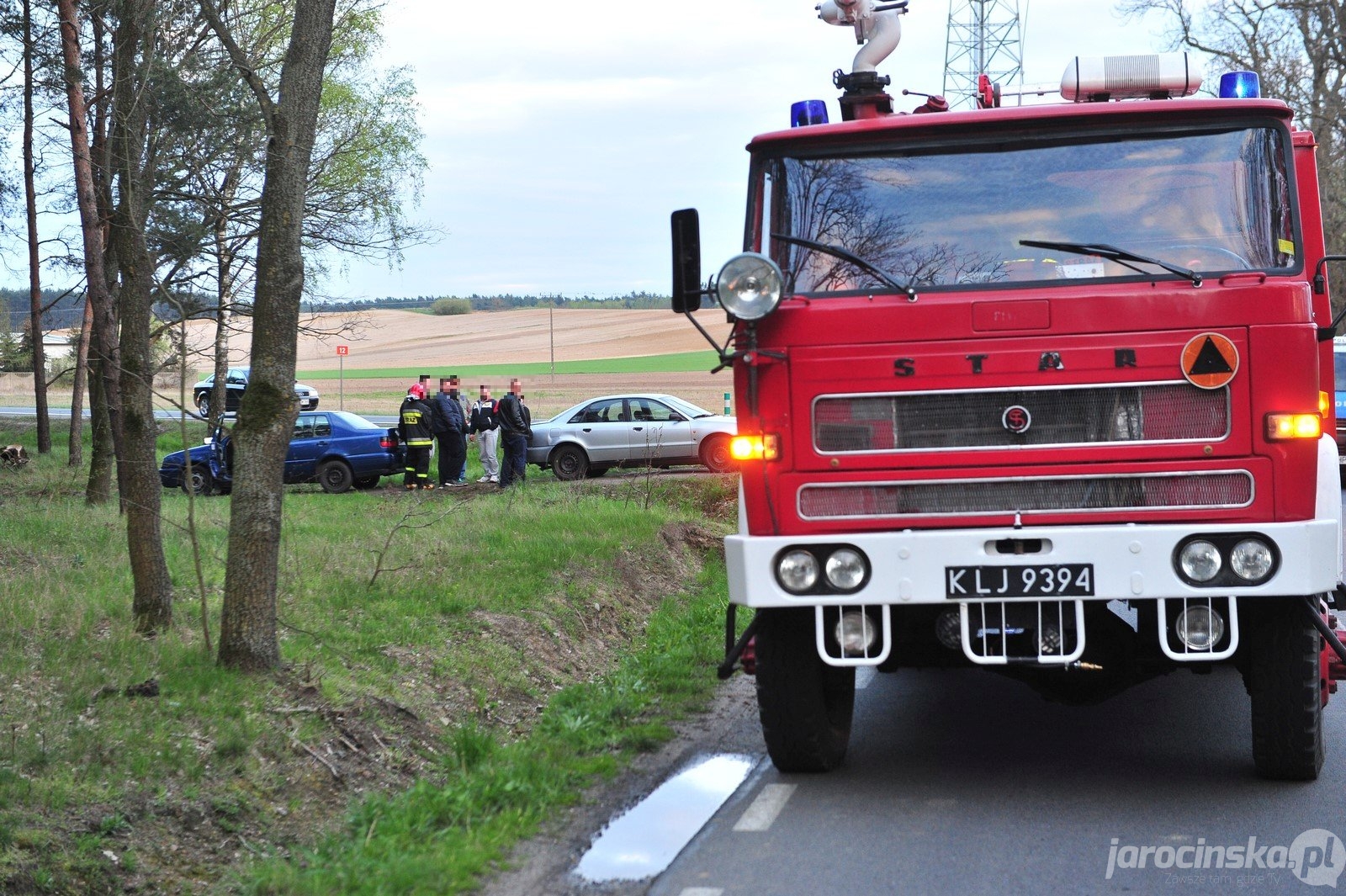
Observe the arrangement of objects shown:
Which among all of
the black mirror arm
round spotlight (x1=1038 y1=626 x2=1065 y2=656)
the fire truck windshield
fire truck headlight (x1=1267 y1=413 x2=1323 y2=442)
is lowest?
round spotlight (x1=1038 y1=626 x2=1065 y2=656)

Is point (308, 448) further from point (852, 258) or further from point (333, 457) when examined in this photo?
point (852, 258)

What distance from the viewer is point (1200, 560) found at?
5520mm

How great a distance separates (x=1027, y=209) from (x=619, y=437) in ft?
60.7

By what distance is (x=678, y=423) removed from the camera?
24031mm

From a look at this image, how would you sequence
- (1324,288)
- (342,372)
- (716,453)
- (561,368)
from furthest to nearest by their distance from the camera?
(561,368)
(342,372)
(716,453)
(1324,288)

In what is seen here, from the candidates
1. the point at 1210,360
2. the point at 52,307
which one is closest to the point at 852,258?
the point at 1210,360

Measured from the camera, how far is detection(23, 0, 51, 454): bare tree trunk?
44.9ft

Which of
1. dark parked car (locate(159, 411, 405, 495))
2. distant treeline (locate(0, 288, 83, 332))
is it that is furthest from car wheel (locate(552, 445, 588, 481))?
distant treeline (locate(0, 288, 83, 332))

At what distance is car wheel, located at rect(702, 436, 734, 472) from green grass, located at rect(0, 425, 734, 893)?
1028 centimetres

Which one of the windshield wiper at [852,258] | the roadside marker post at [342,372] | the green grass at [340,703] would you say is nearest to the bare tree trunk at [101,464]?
the green grass at [340,703]

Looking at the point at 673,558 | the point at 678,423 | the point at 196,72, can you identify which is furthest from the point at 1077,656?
the point at 678,423

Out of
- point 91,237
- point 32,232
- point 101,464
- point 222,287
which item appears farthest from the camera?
point 32,232

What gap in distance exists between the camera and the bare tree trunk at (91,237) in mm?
9344

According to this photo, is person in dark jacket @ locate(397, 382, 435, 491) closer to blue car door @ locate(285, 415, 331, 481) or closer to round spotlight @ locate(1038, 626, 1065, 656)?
blue car door @ locate(285, 415, 331, 481)
